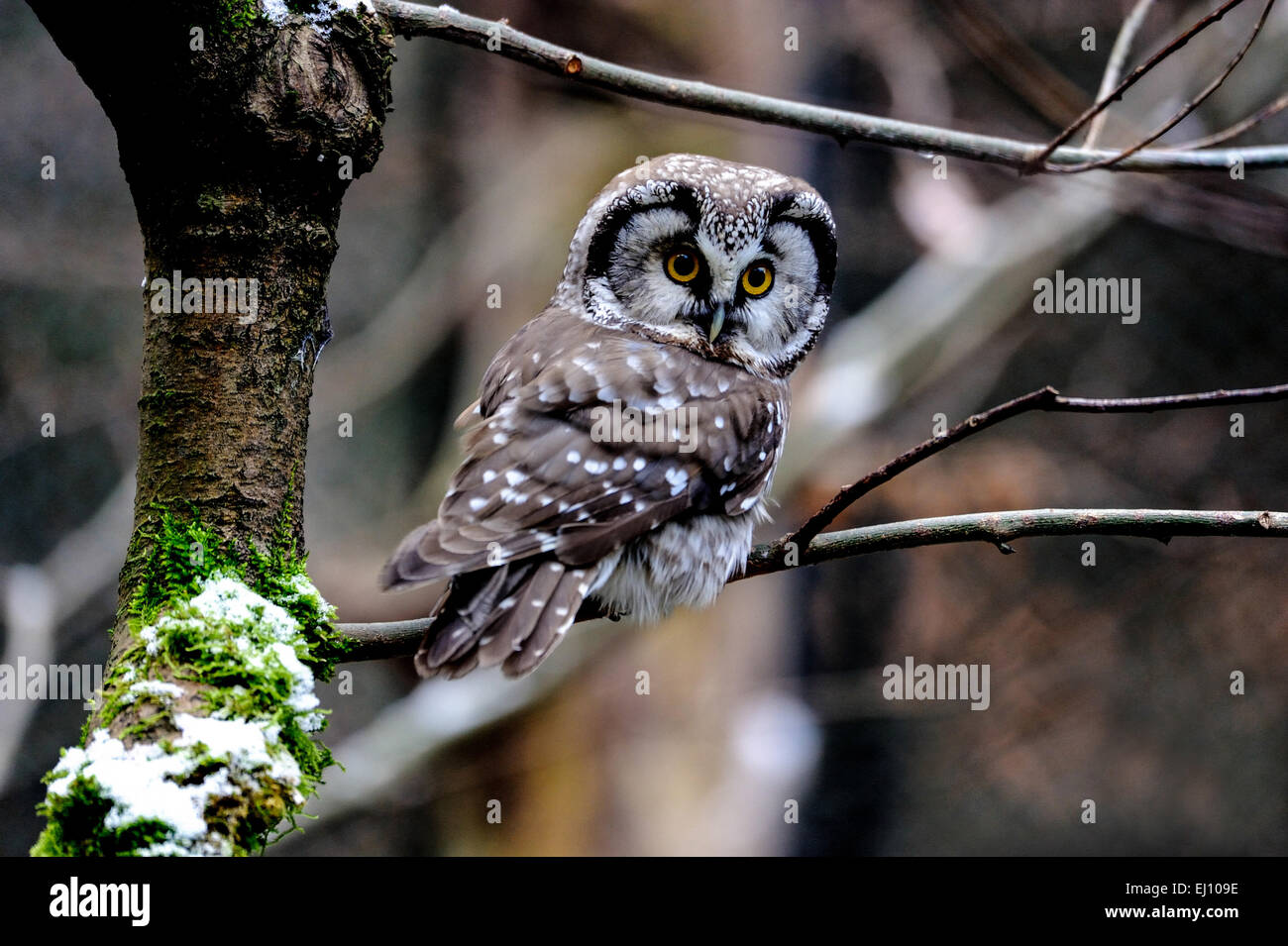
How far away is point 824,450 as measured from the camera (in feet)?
20.9

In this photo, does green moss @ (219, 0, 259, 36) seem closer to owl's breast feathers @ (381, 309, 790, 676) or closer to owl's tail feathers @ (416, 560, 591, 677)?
owl's breast feathers @ (381, 309, 790, 676)

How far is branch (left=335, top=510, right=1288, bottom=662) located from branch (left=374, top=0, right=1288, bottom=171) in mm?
1001

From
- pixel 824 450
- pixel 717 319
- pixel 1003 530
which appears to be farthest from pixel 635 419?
pixel 824 450

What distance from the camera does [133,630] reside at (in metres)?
2.02

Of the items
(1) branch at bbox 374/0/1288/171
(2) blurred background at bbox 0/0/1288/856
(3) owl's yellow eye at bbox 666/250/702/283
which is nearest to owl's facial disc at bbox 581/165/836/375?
(3) owl's yellow eye at bbox 666/250/702/283

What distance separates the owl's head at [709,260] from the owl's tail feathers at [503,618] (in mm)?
933

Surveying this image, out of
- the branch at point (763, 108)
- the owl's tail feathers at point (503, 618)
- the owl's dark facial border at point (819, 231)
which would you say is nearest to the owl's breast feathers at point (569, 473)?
the owl's tail feathers at point (503, 618)

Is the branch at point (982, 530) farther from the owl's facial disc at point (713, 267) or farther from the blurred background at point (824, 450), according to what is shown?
the blurred background at point (824, 450)

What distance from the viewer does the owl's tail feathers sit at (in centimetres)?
228

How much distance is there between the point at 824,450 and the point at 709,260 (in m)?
3.52

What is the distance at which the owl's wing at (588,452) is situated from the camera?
2.46 metres

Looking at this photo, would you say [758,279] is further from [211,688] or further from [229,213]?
[211,688]

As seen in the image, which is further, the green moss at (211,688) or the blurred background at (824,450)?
the blurred background at (824,450)

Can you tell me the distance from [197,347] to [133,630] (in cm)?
60
